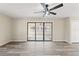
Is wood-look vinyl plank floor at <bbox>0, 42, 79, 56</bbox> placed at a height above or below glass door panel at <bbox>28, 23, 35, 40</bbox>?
below

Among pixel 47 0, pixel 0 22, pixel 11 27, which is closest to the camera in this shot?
pixel 47 0

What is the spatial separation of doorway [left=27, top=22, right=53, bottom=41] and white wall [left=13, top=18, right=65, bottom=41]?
321mm

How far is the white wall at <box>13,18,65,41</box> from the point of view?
9953mm

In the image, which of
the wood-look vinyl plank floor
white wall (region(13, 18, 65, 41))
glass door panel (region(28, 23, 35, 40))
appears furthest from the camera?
glass door panel (region(28, 23, 35, 40))

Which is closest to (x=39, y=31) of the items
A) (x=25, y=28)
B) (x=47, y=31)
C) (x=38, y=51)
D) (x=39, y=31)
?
(x=39, y=31)

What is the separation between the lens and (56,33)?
10016 mm

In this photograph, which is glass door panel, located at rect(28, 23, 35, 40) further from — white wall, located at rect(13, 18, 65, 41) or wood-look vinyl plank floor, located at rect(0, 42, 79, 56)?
wood-look vinyl plank floor, located at rect(0, 42, 79, 56)

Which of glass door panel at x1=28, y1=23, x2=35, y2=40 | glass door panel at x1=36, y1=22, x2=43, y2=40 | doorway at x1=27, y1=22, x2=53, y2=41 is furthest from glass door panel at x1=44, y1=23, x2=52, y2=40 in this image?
glass door panel at x1=28, y1=23, x2=35, y2=40

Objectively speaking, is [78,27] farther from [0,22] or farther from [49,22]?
[0,22]

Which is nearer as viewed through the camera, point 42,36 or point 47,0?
point 47,0

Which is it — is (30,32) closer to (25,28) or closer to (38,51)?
(25,28)

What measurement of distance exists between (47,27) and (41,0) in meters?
8.90

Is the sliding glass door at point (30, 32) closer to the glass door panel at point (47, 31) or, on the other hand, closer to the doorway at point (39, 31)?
the doorway at point (39, 31)

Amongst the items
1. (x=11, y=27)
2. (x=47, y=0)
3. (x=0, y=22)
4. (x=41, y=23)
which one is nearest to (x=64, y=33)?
A: (x=41, y=23)
